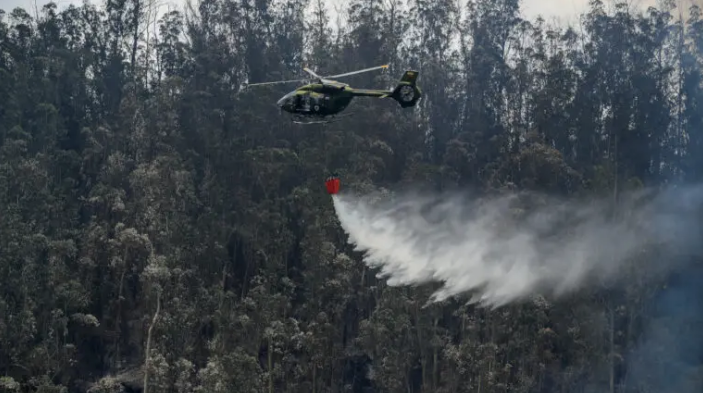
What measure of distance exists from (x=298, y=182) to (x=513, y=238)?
37.9 ft

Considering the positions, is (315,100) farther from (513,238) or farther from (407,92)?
(513,238)

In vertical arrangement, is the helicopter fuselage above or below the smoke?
above

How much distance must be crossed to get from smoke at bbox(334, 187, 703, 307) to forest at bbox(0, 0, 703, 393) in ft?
3.68

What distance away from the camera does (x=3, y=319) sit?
118 feet

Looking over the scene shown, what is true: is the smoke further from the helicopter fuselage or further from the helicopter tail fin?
the helicopter fuselage

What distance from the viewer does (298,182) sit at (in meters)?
45.5

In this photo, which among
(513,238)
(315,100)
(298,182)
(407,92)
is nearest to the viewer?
(315,100)

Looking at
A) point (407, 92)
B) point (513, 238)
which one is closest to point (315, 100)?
point (407, 92)

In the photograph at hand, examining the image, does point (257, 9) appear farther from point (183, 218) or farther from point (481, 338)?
point (481, 338)

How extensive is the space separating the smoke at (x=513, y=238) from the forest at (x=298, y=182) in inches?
44.2

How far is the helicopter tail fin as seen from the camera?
90.2ft

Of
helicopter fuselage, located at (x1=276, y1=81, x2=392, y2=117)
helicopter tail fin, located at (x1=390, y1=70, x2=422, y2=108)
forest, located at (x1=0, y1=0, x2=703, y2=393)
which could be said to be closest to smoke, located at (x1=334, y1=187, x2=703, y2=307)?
forest, located at (x1=0, y1=0, x2=703, y2=393)

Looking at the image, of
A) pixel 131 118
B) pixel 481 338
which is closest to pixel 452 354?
pixel 481 338

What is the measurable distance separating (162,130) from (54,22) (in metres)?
12.4
